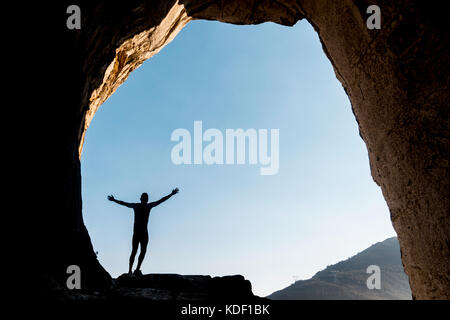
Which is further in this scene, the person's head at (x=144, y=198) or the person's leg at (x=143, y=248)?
the person's head at (x=144, y=198)

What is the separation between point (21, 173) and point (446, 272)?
475 cm

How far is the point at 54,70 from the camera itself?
3426 mm

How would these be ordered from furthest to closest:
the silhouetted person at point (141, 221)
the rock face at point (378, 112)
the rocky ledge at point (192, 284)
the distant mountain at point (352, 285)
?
the distant mountain at point (352, 285) → the silhouetted person at point (141, 221) → the rocky ledge at point (192, 284) → the rock face at point (378, 112)

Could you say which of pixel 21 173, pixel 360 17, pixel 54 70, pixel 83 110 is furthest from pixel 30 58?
pixel 360 17

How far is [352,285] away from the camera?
45719 millimetres

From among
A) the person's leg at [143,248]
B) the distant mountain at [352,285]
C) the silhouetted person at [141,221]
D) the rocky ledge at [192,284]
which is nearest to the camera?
the rocky ledge at [192,284]

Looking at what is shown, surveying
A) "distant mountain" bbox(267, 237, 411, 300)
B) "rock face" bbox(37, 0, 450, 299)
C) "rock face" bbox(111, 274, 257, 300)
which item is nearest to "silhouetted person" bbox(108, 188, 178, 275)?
"rock face" bbox(111, 274, 257, 300)

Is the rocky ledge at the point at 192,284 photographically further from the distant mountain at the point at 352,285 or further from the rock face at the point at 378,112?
the distant mountain at the point at 352,285

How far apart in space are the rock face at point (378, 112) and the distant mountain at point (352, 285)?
133 ft

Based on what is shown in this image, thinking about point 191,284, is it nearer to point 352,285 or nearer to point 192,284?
point 192,284

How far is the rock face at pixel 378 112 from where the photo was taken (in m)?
3.23

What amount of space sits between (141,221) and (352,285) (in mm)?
48897

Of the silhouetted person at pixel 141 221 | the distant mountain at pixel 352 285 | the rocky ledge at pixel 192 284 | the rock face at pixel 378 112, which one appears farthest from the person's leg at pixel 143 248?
the distant mountain at pixel 352 285

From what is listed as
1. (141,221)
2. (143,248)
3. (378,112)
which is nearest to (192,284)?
(143,248)
